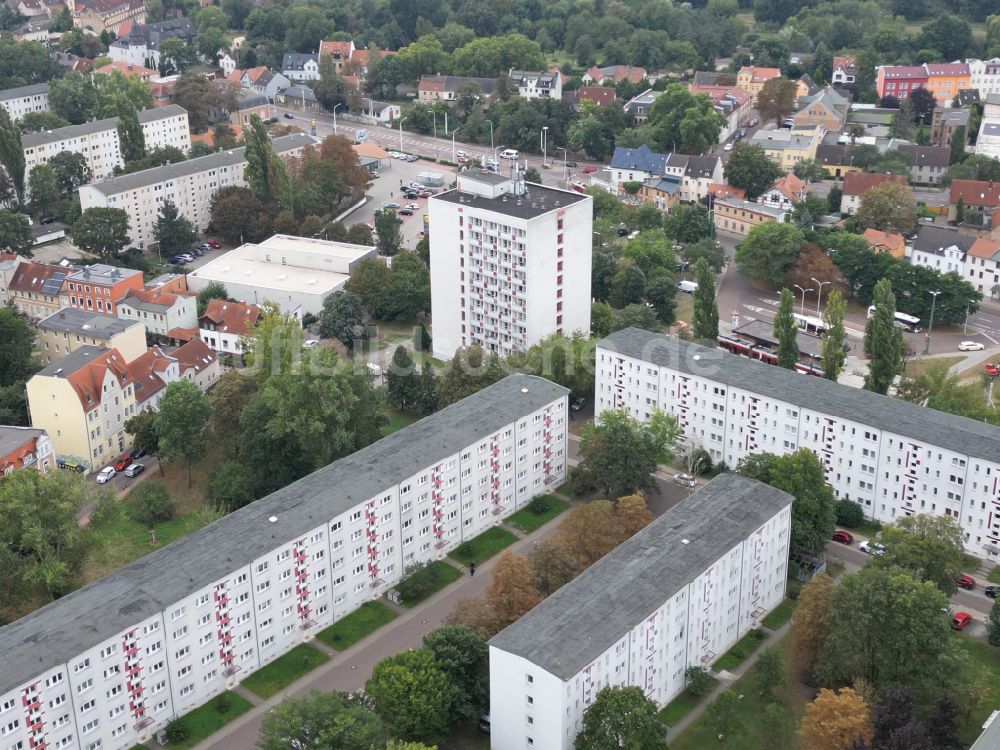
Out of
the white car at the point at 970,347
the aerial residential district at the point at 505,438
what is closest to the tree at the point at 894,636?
the aerial residential district at the point at 505,438

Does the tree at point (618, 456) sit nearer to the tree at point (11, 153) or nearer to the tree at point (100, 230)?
the tree at point (100, 230)

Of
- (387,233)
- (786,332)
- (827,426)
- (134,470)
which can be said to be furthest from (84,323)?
(827,426)

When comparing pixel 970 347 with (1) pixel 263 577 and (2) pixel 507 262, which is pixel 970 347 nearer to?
(2) pixel 507 262

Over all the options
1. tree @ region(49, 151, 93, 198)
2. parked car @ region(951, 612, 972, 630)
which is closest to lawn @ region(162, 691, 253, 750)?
parked car @ region(951, 612, 972, 630)

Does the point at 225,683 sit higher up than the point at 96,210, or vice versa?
the point at 96,210

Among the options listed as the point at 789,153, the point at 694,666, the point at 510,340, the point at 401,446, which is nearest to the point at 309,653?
the point at 401,446

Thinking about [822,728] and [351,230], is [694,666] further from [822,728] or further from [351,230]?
[351,230]
